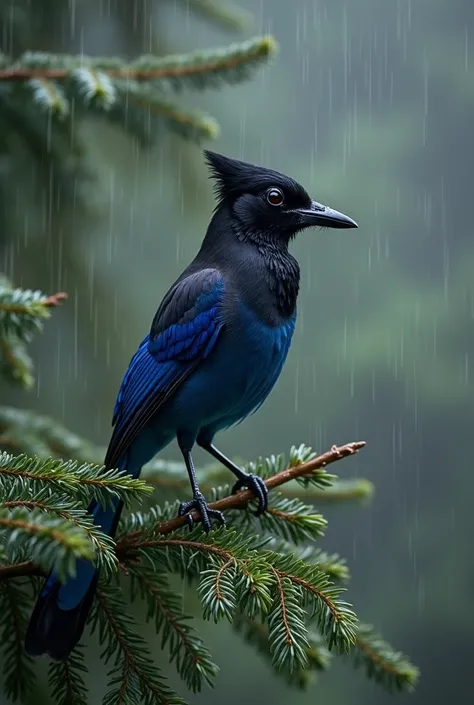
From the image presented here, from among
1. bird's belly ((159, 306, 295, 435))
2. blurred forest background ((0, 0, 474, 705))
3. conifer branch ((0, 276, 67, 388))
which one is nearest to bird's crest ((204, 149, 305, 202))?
bird's belly ((159, 306, 295, 435))

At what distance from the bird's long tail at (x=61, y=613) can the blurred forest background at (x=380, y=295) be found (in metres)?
2.55

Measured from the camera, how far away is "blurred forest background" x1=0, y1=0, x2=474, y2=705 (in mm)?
5004

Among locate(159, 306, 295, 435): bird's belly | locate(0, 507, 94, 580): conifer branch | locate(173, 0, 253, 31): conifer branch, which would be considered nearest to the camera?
locate(0, 507, 94, 580): conifer branch

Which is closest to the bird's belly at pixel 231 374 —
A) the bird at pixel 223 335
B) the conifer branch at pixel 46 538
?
the bird at pixel 223 335

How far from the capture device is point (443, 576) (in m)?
5.03

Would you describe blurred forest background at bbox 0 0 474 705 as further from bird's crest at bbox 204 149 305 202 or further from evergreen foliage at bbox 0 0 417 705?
bird's crest at bbox 204 149 305 202

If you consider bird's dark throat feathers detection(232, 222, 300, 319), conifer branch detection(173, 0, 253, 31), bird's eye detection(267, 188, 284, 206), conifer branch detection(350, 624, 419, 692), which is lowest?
conifer branch detection(350, 624, 419, 692)

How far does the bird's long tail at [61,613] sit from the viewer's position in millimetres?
1427

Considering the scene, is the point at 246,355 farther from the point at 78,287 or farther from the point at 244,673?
the point at 244,673

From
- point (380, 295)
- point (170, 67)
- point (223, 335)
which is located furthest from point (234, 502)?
point (380, 295)

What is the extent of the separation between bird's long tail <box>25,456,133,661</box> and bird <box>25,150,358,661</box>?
0.65 feet

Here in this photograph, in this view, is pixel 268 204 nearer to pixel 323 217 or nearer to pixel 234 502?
pixel 323 217

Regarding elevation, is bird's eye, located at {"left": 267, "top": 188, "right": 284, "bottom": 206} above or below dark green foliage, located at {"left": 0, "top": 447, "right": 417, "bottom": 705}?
above

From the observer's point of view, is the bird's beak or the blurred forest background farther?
the blurred forest background
